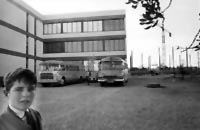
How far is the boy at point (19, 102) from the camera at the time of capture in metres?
1.12

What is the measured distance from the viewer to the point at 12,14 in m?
27.7

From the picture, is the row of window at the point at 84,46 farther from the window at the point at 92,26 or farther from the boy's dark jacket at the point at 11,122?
the boy's dark jacket at the point at 11,122

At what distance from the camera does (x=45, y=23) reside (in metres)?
37.4

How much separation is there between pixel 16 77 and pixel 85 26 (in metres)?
36.0

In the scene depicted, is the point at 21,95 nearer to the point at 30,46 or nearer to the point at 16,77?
the point at 16,77

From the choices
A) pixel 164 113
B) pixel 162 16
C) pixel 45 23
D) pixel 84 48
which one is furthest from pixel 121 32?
pixel 162 16

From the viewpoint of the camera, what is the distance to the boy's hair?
1.19 metres

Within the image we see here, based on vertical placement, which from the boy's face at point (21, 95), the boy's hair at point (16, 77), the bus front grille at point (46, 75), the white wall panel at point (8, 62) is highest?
the white wall panel at point (8, 62)

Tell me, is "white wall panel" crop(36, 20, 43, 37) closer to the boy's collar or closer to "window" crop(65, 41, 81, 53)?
"window" crop(65, 41, 81, 53)

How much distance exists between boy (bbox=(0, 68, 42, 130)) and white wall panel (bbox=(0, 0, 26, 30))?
27.1m

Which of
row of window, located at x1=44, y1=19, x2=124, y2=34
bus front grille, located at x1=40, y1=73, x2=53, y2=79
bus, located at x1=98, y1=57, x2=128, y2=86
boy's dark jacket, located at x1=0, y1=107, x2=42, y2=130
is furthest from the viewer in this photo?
row of window, located at x1=44, y1=19, x2=124, y2=34

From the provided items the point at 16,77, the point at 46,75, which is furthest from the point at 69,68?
the point at 16,77

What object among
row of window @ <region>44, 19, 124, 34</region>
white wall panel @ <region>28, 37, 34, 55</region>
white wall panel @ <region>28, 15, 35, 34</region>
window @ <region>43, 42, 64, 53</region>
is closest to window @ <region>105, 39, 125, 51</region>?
row of window @ <region>44, 19, 124, 34</region>

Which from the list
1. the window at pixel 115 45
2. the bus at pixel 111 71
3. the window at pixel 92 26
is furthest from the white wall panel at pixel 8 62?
the window at pixel 115 45
